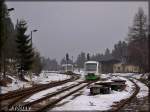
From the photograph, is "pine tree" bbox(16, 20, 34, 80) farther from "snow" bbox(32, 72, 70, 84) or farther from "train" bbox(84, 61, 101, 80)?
"train" bbox(84, 61, 101, 80)

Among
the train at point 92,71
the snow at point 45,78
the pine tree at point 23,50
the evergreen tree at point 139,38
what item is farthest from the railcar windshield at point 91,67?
the evergreen tree at point 139,38

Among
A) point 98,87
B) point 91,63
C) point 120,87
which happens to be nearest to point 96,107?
point 98,87

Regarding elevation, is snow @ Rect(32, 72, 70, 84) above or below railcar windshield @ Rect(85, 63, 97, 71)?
below

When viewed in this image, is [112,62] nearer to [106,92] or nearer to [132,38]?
[132,38]

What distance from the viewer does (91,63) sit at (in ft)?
182

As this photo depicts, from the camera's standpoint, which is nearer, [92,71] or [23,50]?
[23,50]

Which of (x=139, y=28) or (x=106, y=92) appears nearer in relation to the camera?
(x=106, y=92)

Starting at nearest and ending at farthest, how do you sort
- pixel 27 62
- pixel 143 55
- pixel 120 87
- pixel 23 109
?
pixel 23 109 → pixel 120 87 → pixel 27 62 → pixel 143 55

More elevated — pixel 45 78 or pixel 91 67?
pixel 91 67

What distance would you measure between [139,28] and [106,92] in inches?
2847

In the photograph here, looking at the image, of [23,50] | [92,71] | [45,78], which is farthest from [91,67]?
[45,78]

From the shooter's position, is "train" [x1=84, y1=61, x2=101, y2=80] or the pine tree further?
"train" [x1=84, y1=61, x2=101, y2=80]

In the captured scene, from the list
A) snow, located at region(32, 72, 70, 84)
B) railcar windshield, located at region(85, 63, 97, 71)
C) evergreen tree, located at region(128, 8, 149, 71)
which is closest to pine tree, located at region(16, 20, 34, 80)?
snow, located at region(32, 72, 70, 84)

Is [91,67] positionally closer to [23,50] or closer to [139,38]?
[23,50]
